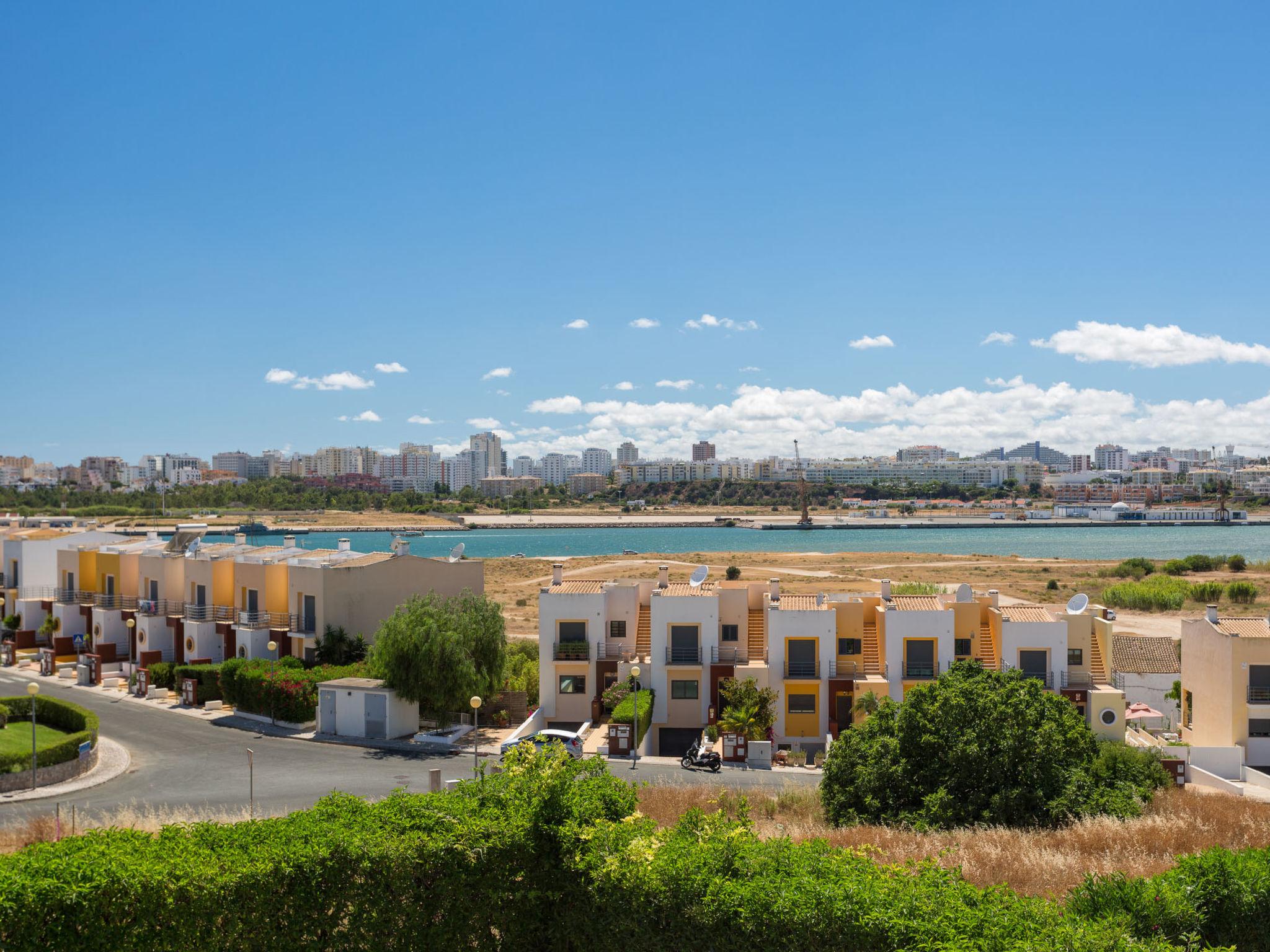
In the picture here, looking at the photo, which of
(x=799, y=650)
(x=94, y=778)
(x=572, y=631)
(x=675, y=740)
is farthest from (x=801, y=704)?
(x=94, y=778)

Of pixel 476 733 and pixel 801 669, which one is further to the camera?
pixel 801 669

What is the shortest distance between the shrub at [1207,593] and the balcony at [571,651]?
184 feet

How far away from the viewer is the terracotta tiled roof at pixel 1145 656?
38000 millimetres

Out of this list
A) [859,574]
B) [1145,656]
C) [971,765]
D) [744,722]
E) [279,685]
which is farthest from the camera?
[859,574]

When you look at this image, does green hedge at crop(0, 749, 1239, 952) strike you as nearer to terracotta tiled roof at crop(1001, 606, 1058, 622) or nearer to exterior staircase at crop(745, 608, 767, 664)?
terracotta tiled roof at crop(1001, 606, 1058, 622)

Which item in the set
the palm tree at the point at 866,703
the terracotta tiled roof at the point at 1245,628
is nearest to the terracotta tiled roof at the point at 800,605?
the palm tree at the point at 866,703

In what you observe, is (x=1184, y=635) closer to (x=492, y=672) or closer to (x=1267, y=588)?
(x=492, y=672)

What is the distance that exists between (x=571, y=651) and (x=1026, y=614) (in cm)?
1520

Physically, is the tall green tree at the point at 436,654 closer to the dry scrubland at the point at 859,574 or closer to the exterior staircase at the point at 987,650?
the exterior staircase at the point at 987,650

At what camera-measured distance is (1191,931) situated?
10.0 meters

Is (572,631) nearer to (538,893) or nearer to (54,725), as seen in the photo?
(54,725)

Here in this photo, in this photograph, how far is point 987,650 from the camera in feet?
106

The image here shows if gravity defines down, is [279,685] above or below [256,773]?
above

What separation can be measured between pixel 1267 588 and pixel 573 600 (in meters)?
69.5
